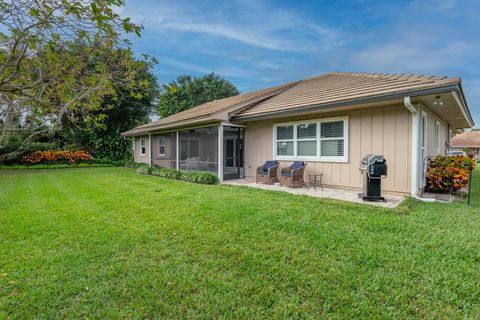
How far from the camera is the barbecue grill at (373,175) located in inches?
234

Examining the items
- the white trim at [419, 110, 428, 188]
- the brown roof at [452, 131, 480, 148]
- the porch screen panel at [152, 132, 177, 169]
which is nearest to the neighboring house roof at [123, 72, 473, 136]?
the white trim at [419, 110, 428, 188]

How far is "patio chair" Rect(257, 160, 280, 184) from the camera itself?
9023 mm

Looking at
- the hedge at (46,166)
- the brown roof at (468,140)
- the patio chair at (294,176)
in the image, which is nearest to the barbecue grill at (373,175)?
the patio chair at (294,176)

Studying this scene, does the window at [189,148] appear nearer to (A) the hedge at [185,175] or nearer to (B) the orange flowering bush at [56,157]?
(A) the hedge at [185,175]

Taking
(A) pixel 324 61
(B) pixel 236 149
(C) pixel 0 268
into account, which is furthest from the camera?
(A) pixel 324 61

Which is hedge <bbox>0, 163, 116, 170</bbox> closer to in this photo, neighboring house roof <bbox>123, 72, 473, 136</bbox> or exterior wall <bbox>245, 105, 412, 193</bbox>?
neighboring house roof <bbox>123, 72, 473, 136</bbox>

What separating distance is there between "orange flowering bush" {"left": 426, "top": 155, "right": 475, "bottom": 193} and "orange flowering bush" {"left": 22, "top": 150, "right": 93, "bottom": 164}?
2097cm

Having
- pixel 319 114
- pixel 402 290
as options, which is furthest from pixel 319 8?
pixel 402 290

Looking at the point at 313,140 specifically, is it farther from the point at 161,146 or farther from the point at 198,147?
the point at 161,146

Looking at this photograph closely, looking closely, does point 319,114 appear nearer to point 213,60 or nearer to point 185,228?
point 185,228

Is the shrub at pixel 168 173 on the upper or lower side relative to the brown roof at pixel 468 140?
lower

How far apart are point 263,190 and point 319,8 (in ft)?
21.7

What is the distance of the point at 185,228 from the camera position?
4340 millimetres

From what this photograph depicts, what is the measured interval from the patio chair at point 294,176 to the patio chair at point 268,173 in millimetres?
555
